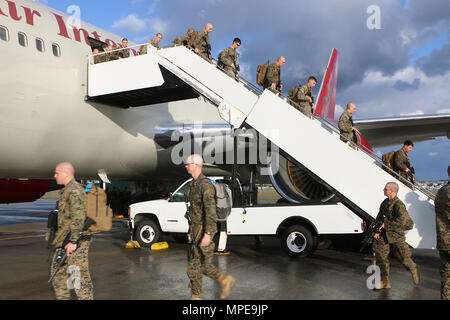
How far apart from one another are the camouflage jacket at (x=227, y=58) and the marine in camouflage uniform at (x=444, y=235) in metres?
6.38

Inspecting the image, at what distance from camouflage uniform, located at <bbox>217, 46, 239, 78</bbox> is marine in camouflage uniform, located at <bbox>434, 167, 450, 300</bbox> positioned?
6254 mm

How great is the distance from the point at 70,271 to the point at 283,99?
6103mm

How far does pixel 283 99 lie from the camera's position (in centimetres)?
877

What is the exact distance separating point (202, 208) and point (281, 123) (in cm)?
387

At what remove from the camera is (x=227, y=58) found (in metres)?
9.98

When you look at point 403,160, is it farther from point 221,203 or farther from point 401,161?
point 221,203

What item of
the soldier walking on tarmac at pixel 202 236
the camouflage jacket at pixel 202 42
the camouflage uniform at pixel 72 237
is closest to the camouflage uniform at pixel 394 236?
the soldier walking on tarmac at pixel 202 236

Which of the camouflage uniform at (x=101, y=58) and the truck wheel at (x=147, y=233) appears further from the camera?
the camouflage uniform at (x=101, y=58)

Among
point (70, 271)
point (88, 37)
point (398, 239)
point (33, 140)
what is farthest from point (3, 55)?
point (398, 239)

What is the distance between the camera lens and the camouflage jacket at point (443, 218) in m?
4.59

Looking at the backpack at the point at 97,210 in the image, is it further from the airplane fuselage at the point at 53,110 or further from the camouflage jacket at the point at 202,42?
the camouflage jacket at the point at 202,42

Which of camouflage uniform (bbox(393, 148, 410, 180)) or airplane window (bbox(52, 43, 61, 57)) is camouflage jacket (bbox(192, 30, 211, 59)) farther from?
camouflage uniform (bbox(393, 148, 410, 180))

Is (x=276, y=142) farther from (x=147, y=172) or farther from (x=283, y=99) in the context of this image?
(x=147, y=172)

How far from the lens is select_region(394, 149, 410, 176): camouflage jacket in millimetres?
8508
